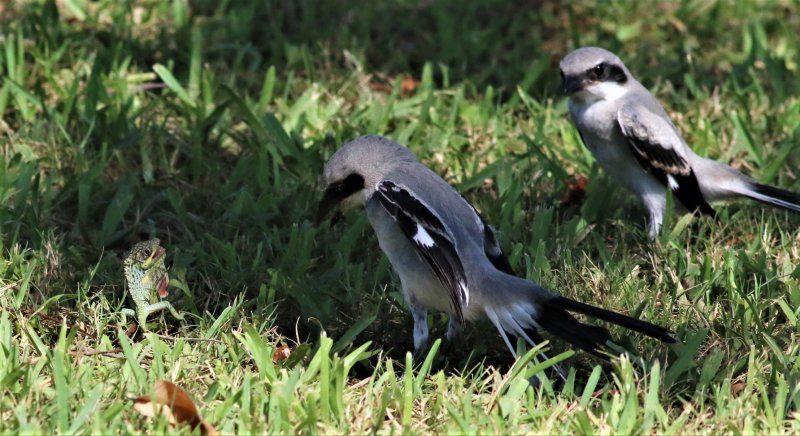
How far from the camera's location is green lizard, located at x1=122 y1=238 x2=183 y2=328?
16.4ft

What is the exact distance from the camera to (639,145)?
636 cm

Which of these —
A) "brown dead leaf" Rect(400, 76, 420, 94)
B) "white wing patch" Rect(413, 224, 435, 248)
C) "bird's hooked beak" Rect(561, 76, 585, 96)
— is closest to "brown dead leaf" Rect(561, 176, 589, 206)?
"bird's hooked beak" Rect(561, 76, 585, 96)

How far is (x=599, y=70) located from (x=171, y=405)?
339 centimetres

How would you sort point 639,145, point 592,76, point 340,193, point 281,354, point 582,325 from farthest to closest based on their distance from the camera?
point 592,76 < point 639,145 < point 340,193 < point 281,354 < point 582,325

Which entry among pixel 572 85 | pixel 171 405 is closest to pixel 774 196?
pixel 572 85

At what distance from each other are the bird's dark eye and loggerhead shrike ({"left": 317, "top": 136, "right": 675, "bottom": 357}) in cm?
167

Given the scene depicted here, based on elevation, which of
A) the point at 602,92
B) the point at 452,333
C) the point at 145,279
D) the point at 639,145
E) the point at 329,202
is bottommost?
the point at 452,333

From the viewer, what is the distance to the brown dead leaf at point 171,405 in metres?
4.17

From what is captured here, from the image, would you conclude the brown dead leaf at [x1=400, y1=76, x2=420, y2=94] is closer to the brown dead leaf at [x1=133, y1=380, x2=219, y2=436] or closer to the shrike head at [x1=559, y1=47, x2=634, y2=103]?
the shrike head at [x1=559, y1=47, x2=634, y2=103]

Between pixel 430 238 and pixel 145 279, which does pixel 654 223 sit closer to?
pixel 430 238

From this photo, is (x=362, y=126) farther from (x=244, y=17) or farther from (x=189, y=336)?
(x=189, y=336)

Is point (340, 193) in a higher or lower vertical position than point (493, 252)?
higher

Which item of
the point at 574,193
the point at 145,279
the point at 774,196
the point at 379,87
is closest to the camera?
the point at 145,279

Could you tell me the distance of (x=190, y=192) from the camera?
638 cm
